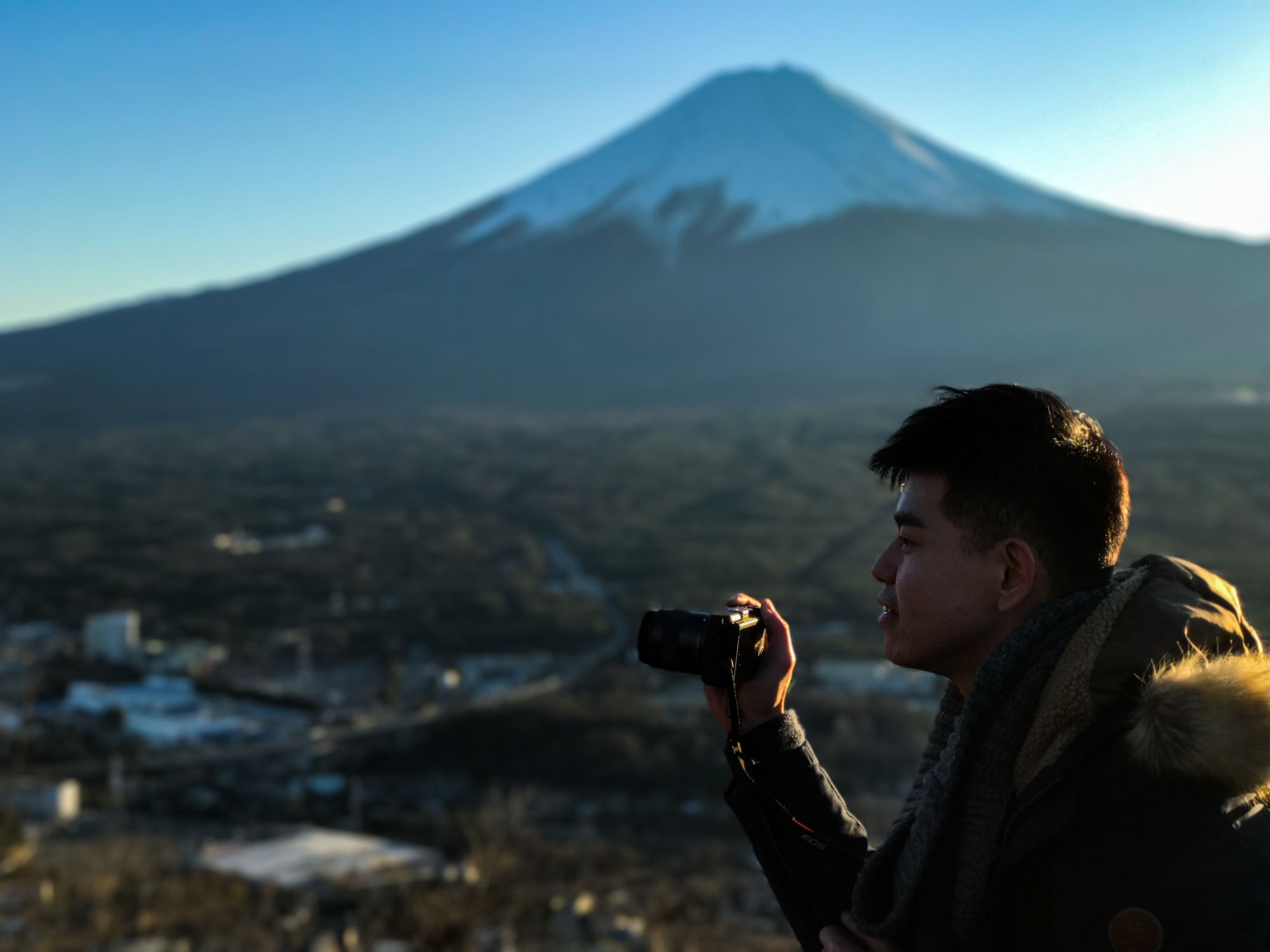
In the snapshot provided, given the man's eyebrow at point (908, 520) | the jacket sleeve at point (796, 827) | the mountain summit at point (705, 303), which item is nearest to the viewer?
the man's eyebrow at point (908, 520)

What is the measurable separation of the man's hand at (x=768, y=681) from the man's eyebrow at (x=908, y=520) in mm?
232

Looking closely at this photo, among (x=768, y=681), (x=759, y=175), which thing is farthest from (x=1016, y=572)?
(x=759, y=175)

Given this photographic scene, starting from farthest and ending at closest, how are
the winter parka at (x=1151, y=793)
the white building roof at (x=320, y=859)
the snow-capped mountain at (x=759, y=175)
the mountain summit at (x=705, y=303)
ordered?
the snow-capped mountain at (x=759, y=175), the mountain summit at (x=705, y=303), the white building roof at (x=320, y=859), the winter parka at (x=1151, y=793)

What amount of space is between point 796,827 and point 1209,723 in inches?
20.7

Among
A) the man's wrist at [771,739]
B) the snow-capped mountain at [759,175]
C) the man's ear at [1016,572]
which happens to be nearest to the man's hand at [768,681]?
the man's wrist at [771,739]

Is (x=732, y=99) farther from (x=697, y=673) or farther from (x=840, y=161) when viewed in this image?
(x=697, y=673)

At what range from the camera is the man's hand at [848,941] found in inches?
47.6

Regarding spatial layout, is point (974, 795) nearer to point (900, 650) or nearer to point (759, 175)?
point (900, 650)

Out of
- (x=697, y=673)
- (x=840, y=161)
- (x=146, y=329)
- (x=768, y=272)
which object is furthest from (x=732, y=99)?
(x=697, y=673)

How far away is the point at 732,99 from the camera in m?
88.3

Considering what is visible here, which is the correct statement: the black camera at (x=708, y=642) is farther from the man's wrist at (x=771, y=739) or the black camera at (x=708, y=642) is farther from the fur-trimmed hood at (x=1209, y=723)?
the fur-trimmed hood at (x=1209, y=723)

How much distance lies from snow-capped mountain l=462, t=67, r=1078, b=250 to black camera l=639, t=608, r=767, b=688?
2956 inches

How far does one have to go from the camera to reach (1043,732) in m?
1.09

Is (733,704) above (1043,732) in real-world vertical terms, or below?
below
